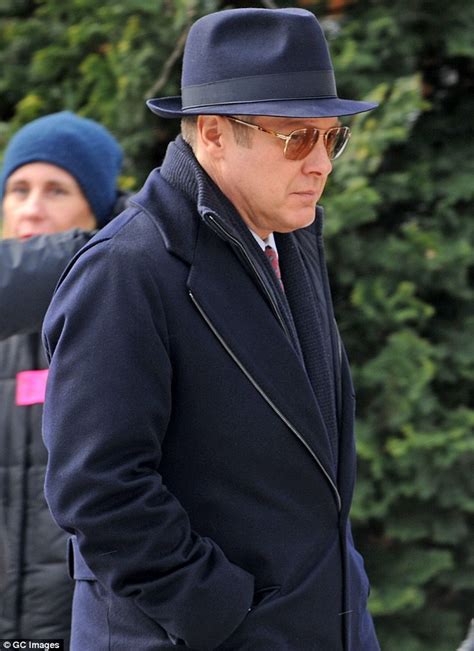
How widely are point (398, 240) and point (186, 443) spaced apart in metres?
1.95

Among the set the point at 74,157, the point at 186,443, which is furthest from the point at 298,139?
the point at 74,157

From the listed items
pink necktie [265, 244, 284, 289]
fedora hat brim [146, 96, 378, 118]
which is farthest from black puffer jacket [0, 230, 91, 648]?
fedora hat brim [146, 96, 378, 118]

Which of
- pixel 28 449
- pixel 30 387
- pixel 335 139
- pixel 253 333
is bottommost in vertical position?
pixel 28 449

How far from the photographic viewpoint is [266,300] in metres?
1.77

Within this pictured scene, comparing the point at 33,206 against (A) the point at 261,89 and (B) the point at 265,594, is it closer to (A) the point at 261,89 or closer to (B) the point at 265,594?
(A) the point at 261,89

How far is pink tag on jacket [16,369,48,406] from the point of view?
91.1 inches

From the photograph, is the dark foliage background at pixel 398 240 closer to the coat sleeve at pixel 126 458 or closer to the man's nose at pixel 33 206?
the man's nose at pixel 33 206

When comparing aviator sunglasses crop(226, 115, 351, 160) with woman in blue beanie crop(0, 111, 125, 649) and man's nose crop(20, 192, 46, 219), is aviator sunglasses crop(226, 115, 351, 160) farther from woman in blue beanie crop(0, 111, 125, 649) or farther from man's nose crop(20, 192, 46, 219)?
man's nose crop(20, 192, 46, 219)

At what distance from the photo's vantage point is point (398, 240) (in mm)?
3482

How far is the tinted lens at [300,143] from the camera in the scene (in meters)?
1.79

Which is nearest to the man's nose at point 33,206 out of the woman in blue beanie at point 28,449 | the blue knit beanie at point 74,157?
the woman in blue beanie at point 28,449

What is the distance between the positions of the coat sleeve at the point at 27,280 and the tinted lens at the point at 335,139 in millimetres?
608

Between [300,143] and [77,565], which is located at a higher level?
[300,143]

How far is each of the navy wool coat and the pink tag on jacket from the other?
0.57 meters
